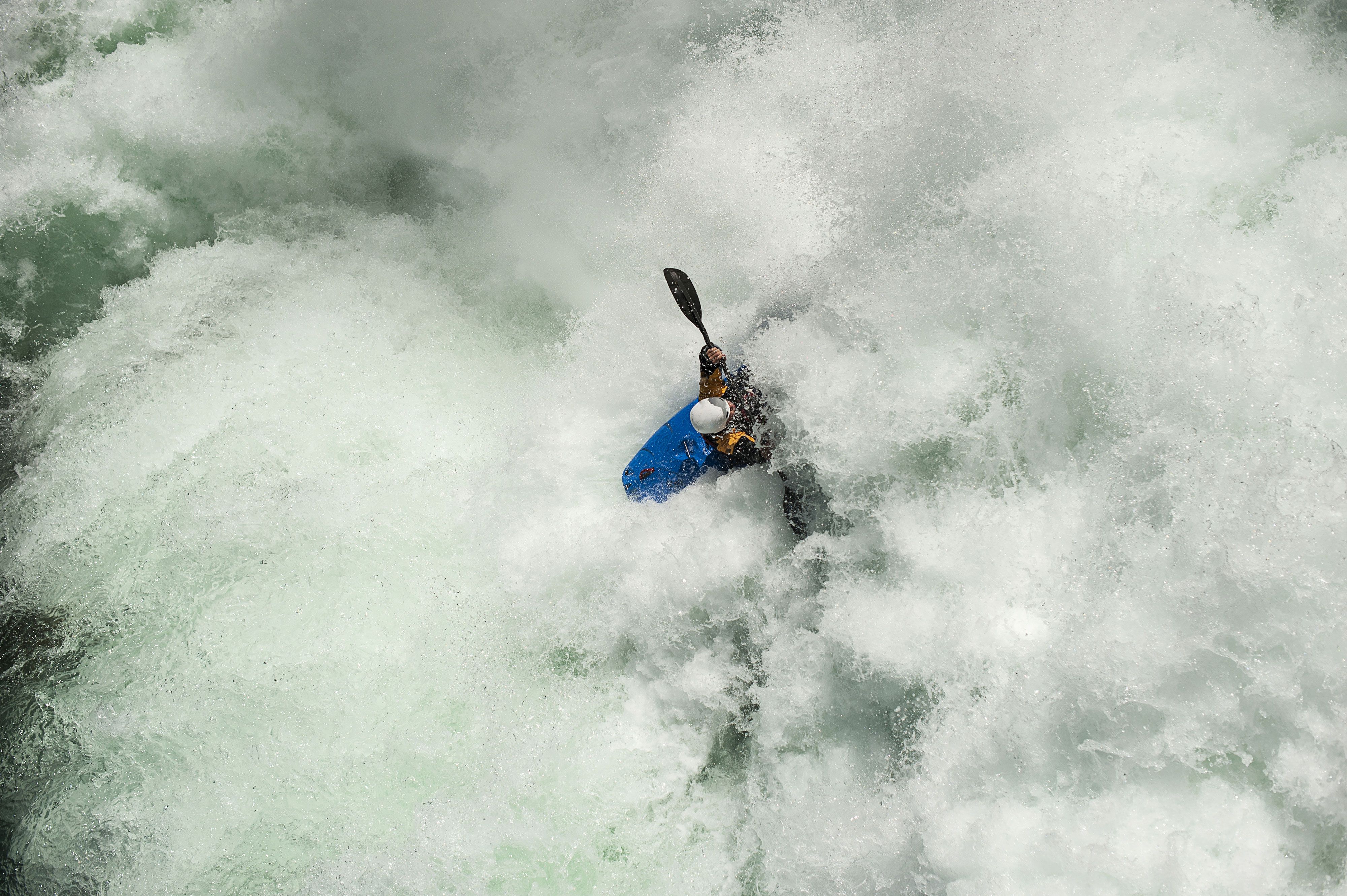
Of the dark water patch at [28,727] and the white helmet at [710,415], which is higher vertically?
the white helmet at [710,415]

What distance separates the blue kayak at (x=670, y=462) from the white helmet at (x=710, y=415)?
211 millimetres

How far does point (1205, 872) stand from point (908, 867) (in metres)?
1.18

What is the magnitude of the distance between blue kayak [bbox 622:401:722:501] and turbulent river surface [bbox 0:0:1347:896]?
13 cm

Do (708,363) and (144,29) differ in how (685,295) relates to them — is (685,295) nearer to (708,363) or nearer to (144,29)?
(708,363)

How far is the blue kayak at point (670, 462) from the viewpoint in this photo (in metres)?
4.07

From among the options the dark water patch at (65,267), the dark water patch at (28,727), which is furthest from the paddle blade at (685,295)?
the dark water patch at (28,727)

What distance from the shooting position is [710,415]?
378 centimetres

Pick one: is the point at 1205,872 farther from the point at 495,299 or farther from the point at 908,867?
the point at 495,299

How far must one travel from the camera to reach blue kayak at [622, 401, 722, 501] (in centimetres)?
407

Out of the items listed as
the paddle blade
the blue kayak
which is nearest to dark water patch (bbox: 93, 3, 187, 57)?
the paddle blade

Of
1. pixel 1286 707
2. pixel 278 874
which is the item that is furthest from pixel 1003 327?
pixel 278 874

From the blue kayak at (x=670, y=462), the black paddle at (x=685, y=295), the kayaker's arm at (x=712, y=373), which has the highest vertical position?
the black paddle at (x=685, y=295)

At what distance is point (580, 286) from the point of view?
5.12 meters

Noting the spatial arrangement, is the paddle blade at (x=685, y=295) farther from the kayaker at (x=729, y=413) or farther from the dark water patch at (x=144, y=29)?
the dark water patch at (x=144, y=29)
